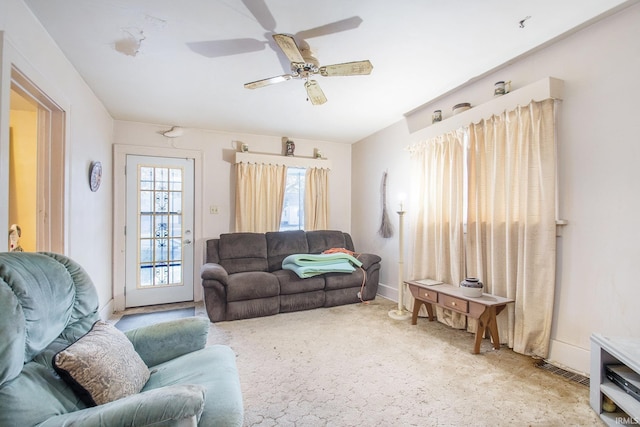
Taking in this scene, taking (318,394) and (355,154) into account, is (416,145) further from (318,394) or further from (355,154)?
(318,394)

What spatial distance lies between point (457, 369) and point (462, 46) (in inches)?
94.8

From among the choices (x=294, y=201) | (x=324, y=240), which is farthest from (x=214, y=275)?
(x=294, y=201)

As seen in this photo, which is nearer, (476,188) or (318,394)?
(318,394)

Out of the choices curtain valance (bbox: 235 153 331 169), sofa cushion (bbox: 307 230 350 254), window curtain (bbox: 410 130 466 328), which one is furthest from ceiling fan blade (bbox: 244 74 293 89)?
sofa cushion (bbox: 307 230 350 254)

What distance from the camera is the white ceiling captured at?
1.79 m

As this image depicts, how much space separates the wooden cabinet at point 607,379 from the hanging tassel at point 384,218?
2482 mm

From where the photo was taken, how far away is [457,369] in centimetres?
218

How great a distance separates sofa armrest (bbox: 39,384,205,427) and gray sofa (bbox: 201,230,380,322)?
2293 mm

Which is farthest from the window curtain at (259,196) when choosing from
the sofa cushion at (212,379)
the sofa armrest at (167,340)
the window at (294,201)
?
the sofa cushion at (212,379)

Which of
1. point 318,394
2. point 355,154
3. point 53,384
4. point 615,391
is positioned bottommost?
point 318,394

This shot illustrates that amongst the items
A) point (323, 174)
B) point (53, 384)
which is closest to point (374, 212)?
point (323, 174)

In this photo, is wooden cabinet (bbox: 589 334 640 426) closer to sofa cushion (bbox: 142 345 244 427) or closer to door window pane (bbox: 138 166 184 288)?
sofa cushion (bbox: 142 345 244 427)

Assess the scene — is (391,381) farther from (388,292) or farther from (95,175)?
(95,175)

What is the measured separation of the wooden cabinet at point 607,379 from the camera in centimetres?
148
